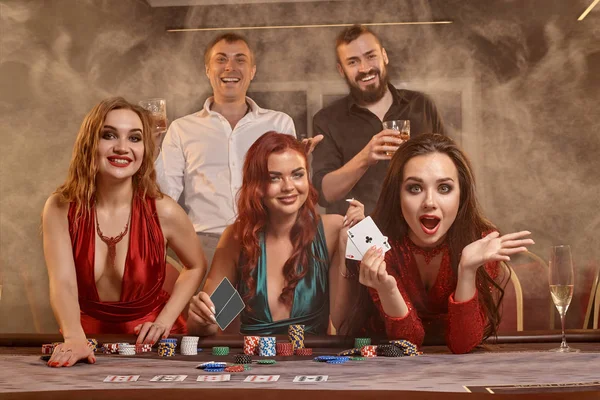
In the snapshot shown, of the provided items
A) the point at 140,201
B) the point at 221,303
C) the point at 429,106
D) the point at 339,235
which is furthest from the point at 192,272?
the point at 429,106

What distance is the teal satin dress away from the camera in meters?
2.81

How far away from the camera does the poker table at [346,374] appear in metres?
1.51

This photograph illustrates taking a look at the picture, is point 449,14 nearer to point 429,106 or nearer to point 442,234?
point 429,106

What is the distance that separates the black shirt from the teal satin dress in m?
0.22

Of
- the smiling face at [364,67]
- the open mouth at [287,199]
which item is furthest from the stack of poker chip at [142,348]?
the smiling face at [364,67]

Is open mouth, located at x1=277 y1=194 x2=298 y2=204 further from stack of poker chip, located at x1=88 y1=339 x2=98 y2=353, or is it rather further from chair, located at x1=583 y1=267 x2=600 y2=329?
chair, located at x1=583 y1=267 x2=600 y2=329

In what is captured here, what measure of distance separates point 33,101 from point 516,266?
2.15 meters

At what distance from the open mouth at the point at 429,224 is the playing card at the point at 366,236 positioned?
174mm

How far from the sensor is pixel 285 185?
2.87m

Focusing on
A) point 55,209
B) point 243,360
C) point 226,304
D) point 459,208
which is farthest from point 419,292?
point 55,209

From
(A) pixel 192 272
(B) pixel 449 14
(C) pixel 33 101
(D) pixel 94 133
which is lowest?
(A) pixel 192 272

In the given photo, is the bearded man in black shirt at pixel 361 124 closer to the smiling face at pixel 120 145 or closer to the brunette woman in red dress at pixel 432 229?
the brunette woman in red dress at pixel 432 229

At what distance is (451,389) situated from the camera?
1.54m

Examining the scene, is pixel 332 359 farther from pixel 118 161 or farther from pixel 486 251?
pixel 118 161
